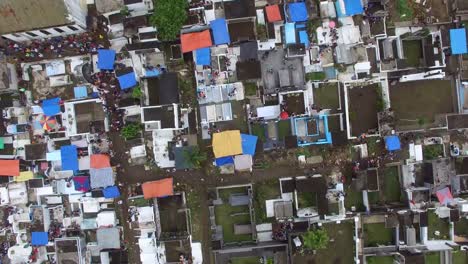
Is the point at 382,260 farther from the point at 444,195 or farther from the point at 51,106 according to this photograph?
the point at 51,106

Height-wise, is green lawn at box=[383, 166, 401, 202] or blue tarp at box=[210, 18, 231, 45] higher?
blue tarp at box=[210, 18, 231, 45]

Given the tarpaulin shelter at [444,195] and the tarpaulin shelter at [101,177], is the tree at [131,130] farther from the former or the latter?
the tarpaulin shelter at [444,195]

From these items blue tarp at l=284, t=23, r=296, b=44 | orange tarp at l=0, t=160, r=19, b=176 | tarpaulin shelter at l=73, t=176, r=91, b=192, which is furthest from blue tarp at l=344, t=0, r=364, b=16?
orange tarp at l=0, t=160, r=19, b=176

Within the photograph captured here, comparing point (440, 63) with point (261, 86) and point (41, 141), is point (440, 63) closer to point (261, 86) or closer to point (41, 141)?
point (261, 86)

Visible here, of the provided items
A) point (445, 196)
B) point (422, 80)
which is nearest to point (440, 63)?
point (422, 80)

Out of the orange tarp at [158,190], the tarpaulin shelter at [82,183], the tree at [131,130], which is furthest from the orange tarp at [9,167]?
the orange tarp at [158,190]

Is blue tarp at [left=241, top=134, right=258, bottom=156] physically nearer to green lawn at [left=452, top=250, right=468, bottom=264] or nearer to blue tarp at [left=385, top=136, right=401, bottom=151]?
blue tarp at [left=385, top=136, right=401, bottom=151]

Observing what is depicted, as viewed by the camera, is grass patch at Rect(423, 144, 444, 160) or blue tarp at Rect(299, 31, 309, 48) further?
grass patch at Rect(423, 144, 444, 160)

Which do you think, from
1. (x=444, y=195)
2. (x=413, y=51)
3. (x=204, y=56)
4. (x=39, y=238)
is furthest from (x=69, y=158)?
(x=444, y=195)
